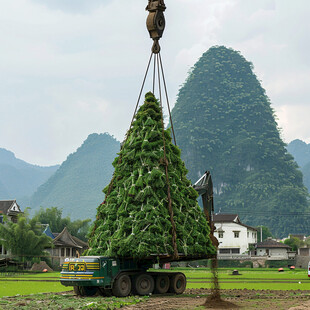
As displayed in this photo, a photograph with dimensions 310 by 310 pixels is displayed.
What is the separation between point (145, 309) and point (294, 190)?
5988 inches

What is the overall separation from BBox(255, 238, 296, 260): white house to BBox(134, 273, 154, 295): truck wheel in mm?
68986

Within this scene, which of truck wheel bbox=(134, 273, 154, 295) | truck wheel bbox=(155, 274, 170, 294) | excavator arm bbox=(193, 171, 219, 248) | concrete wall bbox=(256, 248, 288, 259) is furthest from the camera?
concrete wall bbox=(256, 248, 288, 259)

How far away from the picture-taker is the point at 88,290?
2375 centimetres

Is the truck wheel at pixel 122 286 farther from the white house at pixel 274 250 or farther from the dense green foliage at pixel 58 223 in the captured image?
the dense green foliage at pixel 58 223

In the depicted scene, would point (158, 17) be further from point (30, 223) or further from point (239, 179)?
point (239, 179)

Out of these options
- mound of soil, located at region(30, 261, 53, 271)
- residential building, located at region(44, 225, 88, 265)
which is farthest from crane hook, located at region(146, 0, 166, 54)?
residential building, located at region(44, 225, 88, 265)

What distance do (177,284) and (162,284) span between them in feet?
2.55

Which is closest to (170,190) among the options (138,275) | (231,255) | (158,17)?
(138,275)

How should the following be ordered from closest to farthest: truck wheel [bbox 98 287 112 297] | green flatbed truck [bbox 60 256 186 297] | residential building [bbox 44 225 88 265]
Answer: green flatbed truck [bbox 60 256 186 297] → truck wheel [bbox 98 287 112 297] → residential building [bbox 44 225 88 265]

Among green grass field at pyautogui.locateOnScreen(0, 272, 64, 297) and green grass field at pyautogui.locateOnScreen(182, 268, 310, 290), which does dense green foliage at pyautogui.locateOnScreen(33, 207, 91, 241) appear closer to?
green grass field at pyautogui.locateOnScreen(182, 268, 310, 290)

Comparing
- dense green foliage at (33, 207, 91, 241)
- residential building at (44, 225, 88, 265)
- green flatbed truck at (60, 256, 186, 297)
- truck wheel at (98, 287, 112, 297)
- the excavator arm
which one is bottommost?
truck wheel at (98, 287, 112, 297)

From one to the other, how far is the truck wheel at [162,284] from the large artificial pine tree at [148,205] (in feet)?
6.51

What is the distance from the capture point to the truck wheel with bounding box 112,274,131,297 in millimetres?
22531

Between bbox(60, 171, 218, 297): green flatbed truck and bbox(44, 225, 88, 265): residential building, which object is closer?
bbox(60, 171, 218, 297): green flatbed truck
